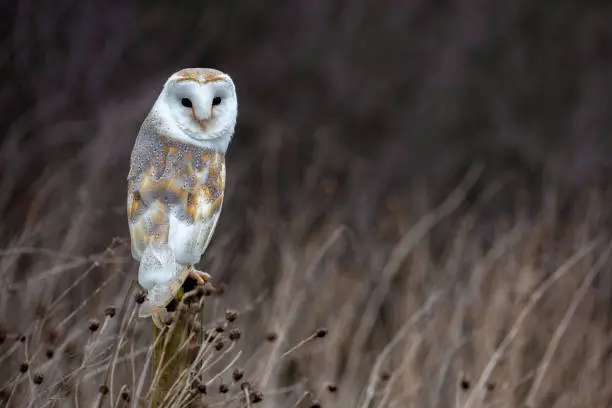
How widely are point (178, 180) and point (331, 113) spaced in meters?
5.67

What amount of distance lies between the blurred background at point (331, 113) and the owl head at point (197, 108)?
1.67m

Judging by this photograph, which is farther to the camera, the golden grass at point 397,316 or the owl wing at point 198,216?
the golden grass at point 397,316

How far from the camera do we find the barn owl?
2.01 metres

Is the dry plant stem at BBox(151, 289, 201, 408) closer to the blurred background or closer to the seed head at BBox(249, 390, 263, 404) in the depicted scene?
the seed head at BBox(249, 390, 263, 404)

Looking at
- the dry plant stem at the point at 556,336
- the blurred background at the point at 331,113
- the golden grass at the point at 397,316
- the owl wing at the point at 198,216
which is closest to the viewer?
the owl wing at the point at 198,216

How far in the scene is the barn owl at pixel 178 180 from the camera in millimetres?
2012

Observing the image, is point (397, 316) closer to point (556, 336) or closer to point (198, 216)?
point (556, 336)

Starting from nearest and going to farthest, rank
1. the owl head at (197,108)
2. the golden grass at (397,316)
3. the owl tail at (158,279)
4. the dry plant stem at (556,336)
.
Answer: the owl tail at (158,279)
the owl head at (197,108)
the dry plant stem at (556,336)
the golden grass at (397,316)

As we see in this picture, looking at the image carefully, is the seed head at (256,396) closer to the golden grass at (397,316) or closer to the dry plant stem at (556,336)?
the golden grass at (397,316)

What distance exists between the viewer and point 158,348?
82.0 inches

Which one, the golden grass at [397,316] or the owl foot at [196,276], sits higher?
the owl foot at [196,276]

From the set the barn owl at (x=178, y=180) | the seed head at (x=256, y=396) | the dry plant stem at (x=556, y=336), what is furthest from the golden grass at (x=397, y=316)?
the seed head at (x=256, y=396)

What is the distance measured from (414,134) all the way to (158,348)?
19.7 feet

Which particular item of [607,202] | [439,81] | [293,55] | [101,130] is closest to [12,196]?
[101,130]
